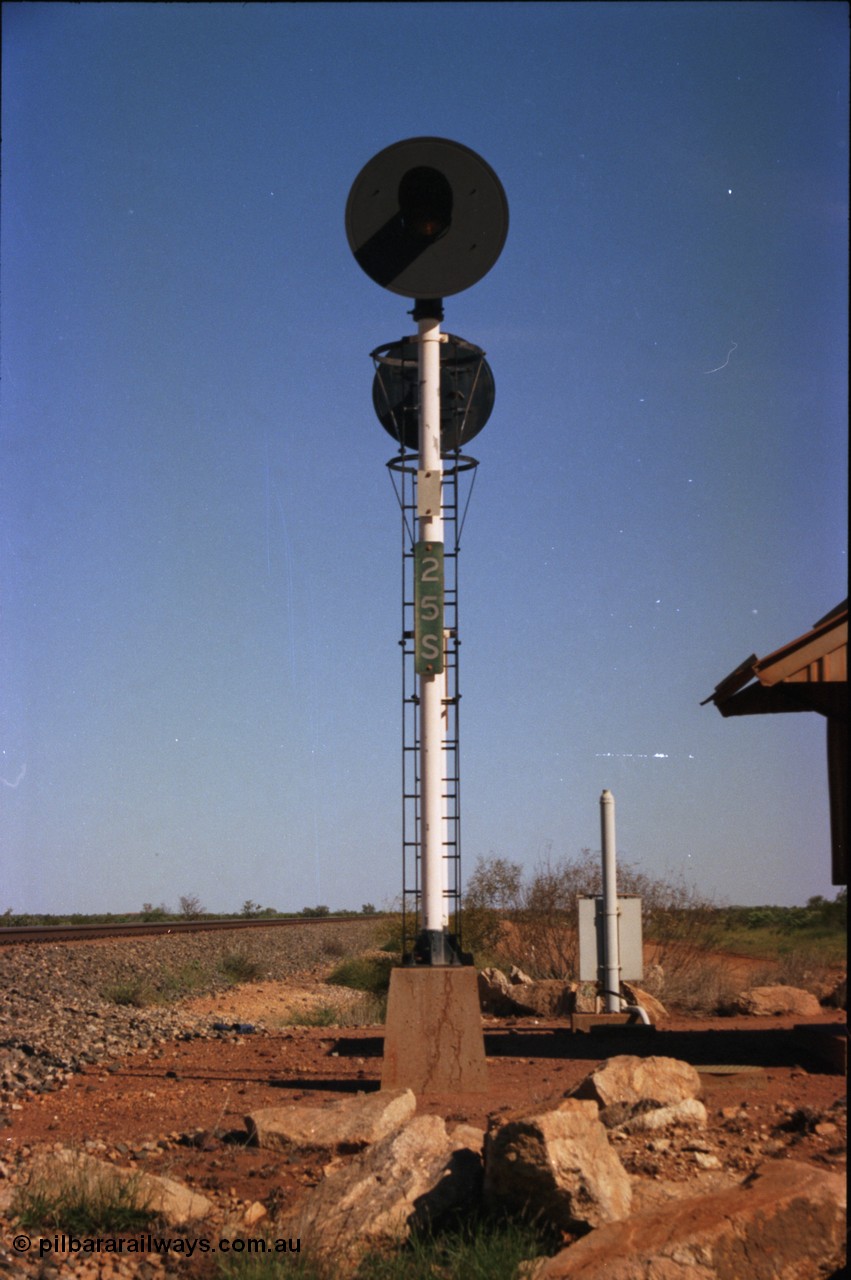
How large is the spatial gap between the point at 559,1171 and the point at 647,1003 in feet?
32.5

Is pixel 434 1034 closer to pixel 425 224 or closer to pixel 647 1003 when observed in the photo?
pixel 647 1003

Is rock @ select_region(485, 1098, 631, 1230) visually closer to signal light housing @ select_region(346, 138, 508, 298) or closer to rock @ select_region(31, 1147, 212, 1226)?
rock @ select_region(31, 1147, 212, 1226)

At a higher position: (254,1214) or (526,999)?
(526,999)

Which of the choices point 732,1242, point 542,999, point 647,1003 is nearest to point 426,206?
point 732,1242

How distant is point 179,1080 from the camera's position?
40.6 feet

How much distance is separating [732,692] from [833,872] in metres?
2.30

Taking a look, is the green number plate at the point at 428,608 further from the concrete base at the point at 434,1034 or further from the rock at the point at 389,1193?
the rock at the point at 389,1193

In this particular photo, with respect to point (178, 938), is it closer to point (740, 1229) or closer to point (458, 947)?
point (458, 947)

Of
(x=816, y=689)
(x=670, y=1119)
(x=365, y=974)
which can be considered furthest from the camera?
(x=365, y=974)

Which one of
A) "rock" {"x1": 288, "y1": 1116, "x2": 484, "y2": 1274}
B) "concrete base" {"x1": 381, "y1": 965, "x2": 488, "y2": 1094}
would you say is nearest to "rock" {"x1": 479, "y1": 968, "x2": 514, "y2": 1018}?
"concrete base" {"x1": 381, "y1": 965, "x2": 488, "y2": 1094}

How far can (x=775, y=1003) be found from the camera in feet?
57.8

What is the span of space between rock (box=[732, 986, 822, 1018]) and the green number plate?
808 centimetres

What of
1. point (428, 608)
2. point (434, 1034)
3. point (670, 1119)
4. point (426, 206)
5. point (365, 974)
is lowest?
point (365, 974)

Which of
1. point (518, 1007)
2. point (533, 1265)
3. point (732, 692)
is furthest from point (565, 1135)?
point (518, 1007)
